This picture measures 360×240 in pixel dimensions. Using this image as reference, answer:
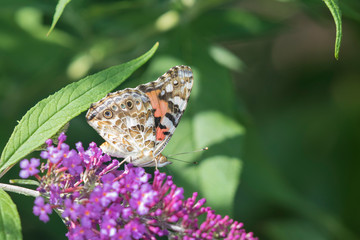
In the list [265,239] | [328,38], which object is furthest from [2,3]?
[328,38]

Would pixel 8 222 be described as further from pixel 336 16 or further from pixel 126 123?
pixel 336 16

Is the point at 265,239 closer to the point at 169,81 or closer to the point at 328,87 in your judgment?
the point at 328,87

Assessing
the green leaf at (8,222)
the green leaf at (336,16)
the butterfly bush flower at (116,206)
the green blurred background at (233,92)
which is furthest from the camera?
the green blurred background at (233,92)

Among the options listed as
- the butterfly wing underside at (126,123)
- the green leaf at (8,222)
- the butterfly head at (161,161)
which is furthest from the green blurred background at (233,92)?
the green leaf at (8,222)

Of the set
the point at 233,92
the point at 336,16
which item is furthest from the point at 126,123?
the point at 336,16

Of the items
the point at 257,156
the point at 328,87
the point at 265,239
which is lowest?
the point at 265,239

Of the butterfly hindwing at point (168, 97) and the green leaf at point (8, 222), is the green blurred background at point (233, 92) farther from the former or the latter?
the green leaf at point (8, 222)
